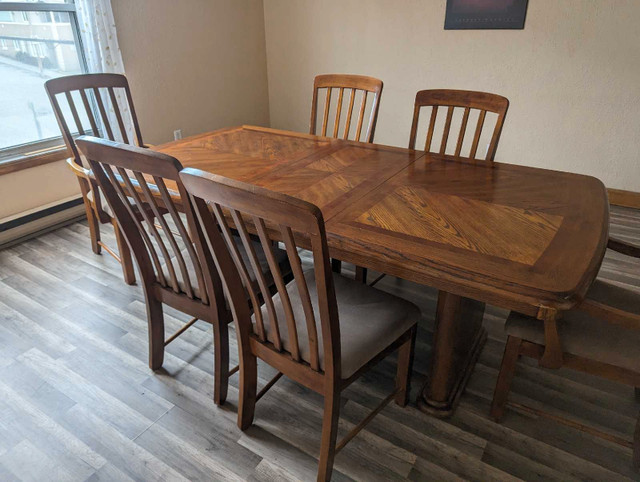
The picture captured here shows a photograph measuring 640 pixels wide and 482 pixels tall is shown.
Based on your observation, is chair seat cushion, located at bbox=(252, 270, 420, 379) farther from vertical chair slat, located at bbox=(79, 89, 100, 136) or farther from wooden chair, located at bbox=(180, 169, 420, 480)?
vertical chair slat, located at bbox=(79, 89, 100, 136)

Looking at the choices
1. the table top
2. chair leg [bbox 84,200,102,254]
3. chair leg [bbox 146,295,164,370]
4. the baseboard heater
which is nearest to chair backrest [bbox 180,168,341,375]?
the table top

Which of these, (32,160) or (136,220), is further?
(32,160)

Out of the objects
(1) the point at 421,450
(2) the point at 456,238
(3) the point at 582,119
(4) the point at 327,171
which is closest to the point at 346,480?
(1) the point at 421,450

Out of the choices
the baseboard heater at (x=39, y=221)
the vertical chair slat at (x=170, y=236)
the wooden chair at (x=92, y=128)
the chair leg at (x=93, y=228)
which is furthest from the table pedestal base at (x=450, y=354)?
the baseboard heater at (x=39, y=221)

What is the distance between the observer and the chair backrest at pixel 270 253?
93cm

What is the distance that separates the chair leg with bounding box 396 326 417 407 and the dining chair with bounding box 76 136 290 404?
1.63 ft

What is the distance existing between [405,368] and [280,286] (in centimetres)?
65

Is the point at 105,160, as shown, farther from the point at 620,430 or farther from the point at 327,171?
the point at 620,430

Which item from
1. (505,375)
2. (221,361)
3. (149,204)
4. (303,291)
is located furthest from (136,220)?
(505,375)

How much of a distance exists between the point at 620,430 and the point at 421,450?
71 centimetres

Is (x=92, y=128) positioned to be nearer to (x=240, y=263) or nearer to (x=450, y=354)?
(x=240, y=263)

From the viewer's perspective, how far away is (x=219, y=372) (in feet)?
5.21

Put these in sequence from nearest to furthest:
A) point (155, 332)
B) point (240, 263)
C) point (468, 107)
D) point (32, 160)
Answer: point (240, 263) < point (155, 332) < point (468, 107) < point (32, 160)

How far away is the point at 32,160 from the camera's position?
2.82 meters
